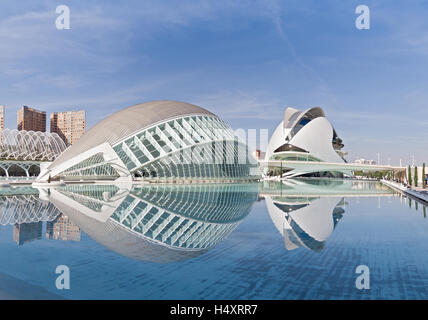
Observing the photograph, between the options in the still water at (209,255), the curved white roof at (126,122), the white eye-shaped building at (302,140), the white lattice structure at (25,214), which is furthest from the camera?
the white eye-shaped building at (302,140)

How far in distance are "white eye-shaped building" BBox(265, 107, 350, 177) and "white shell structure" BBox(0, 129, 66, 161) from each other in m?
42.0

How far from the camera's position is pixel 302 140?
211ft

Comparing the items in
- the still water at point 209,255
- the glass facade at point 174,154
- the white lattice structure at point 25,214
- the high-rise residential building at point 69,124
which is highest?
the high-rise residential building at point 69,124

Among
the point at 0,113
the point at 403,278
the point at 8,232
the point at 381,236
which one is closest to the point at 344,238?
the point at 381,236

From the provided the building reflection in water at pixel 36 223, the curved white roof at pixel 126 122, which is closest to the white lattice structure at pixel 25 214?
the building reflection in water at pixel 36 223

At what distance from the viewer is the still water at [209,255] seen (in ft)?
14.1

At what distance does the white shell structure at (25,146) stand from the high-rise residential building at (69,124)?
109 feet

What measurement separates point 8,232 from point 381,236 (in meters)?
9.34

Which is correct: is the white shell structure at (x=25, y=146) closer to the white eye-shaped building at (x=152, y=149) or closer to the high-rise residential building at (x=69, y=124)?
the white eye-shaped building at (x=152, y=149)

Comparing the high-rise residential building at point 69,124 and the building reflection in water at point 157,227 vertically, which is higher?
the high-rise residential building at point 69,124

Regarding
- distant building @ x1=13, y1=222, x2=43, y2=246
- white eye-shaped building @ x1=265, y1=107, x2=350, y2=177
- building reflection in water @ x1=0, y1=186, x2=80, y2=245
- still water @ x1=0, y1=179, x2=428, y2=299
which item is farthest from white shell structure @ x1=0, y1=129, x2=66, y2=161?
still water @ x1=0, y1=179, x2=428, y2=299

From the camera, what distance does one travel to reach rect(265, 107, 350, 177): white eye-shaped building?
64.3 metres

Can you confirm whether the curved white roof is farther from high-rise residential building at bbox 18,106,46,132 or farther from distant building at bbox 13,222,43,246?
high-rise residential building at bbox 18,106,46,132
